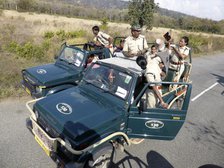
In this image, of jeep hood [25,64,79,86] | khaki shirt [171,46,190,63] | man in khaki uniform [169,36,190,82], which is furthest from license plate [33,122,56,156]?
khaki shirt [171,46,190,63]

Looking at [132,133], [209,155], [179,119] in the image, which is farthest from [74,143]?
[209,155]

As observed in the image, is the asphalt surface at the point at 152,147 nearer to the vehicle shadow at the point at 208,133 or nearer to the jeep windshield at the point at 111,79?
the vehicle shadow at the point at 208,133

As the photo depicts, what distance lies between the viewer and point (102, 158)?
10.8 feet

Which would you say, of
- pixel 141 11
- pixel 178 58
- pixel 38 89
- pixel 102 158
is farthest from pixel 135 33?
pixel 141 11

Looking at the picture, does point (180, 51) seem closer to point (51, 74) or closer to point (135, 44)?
point (135, 44)

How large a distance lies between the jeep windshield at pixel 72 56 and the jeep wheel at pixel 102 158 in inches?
131

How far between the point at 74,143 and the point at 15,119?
3.00 m

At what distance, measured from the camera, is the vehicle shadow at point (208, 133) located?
16.8 ft

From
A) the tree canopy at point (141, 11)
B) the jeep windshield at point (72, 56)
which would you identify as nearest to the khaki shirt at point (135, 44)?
the jeep windshield at point (72, 56)

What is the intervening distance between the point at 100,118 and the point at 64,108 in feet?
2.34

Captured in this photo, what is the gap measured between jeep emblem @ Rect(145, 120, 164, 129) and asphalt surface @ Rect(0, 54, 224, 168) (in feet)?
2.94

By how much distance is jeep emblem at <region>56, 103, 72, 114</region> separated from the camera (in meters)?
3.42

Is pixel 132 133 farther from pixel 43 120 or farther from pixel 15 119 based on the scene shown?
pixel 15 119

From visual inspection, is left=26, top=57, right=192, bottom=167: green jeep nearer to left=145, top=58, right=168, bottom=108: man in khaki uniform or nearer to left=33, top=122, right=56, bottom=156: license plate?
left=33, top=122, right=56, bottom=156: license plate
